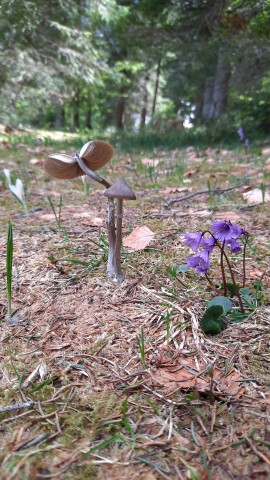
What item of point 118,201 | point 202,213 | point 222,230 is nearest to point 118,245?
point 118,201

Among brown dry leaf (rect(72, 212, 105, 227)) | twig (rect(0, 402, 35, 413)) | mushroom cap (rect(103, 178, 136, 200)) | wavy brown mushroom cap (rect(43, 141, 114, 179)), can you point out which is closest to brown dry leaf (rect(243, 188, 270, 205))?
brown dry leaf (rect(72, 212, 105, 227))

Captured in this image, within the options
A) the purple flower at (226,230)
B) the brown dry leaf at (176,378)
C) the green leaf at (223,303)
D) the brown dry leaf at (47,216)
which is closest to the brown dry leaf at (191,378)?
the brown dry leaf at (176,378)

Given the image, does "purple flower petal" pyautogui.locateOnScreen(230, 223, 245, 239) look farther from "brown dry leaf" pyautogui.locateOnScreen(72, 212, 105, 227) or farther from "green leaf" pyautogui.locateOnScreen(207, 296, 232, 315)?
"brown dry leaf" pyautogui.locateOnScreen(72, 212, 105, 227)

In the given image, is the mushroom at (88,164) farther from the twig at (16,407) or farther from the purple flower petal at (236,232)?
the twig at (16,407)

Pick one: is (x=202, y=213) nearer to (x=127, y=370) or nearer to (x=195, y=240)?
(x=195, y=240)

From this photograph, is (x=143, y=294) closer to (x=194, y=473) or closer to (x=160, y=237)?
(x=160, y=237)

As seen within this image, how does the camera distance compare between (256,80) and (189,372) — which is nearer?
(189,372)

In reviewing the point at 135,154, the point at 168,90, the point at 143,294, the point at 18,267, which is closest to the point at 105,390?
the point at 143,294
